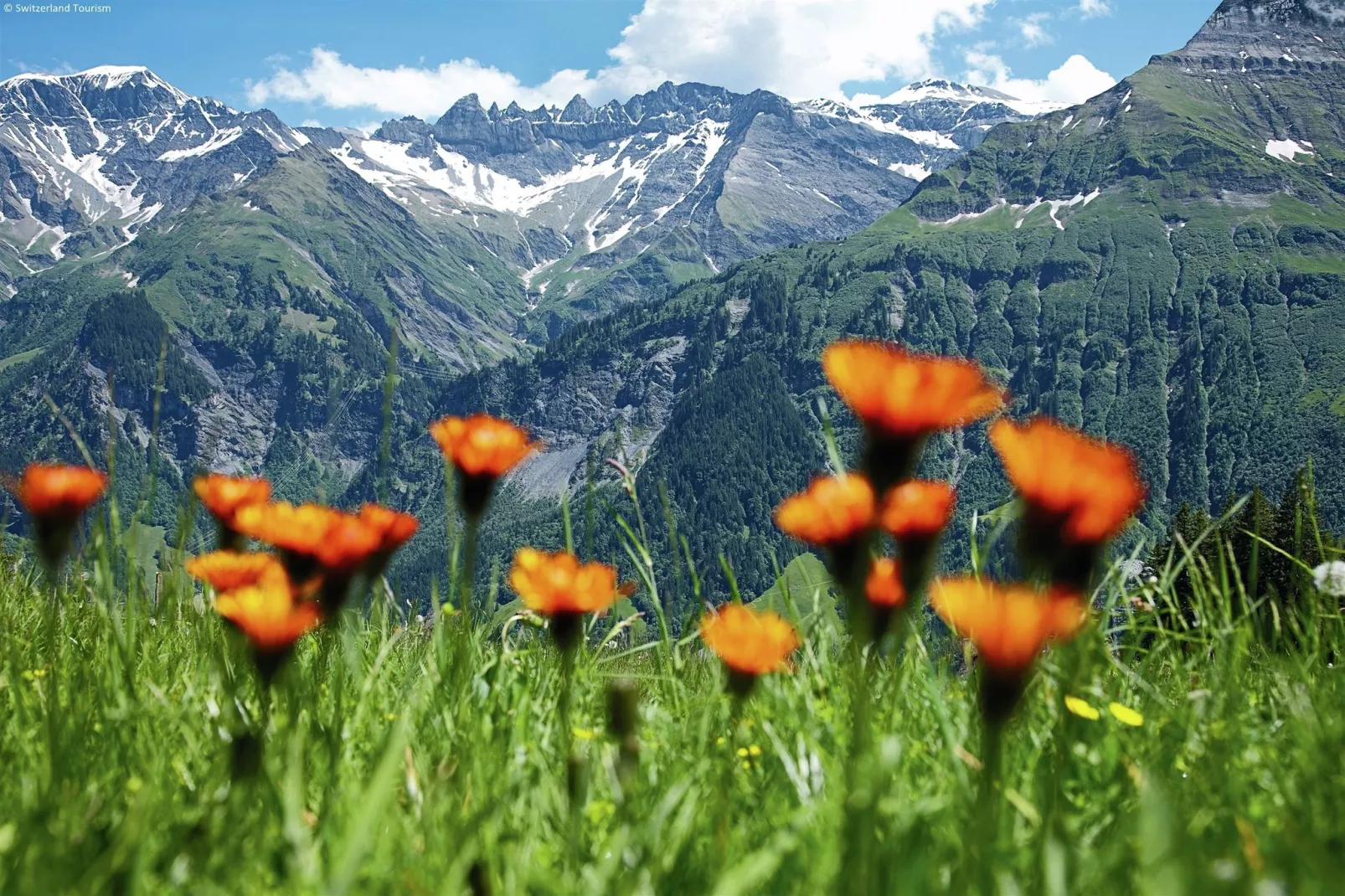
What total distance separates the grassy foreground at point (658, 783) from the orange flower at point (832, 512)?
314mm

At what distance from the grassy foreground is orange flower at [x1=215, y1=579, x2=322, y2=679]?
118 millimetres

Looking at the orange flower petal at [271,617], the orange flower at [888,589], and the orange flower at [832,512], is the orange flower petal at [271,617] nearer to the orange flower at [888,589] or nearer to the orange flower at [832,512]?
the orange flower at [832,512]

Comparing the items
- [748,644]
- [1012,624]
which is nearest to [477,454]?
[748,644]

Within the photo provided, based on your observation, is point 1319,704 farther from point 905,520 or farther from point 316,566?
point 316,566

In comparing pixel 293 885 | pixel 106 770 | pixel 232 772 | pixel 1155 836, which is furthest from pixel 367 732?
pixel 1155 836

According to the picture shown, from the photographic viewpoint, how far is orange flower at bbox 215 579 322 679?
71.5 inches

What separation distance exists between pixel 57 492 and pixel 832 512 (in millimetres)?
2039

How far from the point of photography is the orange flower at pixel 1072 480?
1392 mm

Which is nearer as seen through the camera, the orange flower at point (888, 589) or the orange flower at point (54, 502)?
the orange flower at point (888, 589)

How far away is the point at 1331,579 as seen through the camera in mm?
3381

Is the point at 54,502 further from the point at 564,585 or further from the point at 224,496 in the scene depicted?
the point at 564,585

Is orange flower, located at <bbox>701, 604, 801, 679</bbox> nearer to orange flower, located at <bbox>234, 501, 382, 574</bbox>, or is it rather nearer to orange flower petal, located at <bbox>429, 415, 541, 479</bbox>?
orange flower petal, located at <bbox>429, 415, 541, 479</bbox>

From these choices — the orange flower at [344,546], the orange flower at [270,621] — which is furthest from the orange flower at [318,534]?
the orange flower at [270,621]

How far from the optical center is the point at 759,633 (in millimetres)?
2064
